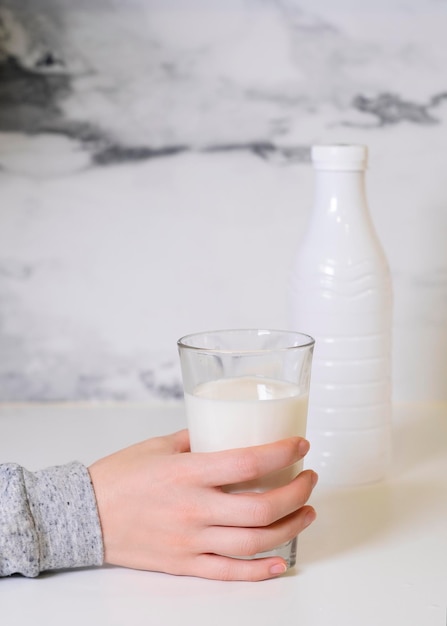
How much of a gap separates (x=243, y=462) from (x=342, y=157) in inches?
17.0

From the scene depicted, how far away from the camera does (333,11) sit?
1.38 metres

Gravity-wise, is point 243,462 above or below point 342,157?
below

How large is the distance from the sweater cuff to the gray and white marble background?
0.66 meters

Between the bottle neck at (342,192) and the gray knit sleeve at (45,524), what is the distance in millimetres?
440

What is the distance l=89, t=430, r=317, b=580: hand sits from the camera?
783 mm

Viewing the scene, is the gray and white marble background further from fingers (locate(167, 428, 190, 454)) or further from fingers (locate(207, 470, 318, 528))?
fingers (locate(207, 470, 318, 528))

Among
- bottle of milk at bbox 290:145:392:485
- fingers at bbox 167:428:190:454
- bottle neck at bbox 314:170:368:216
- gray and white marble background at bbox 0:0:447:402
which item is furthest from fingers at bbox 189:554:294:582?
gray and white marble background at bbox 0:0:447:402

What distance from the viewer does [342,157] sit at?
3.46ft

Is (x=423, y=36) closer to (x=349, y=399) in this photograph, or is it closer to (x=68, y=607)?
(x=349, y=399)

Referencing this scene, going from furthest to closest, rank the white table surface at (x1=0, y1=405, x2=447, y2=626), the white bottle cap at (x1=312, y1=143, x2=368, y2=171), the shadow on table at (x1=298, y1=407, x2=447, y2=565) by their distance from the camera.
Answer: the white bottle cap at (x1=312, y1=143, x2=368, y2=171), the shadow on table at (x1=298, y1=407, x2=447, y2=565), the white table surface at (x1=0, y1=405, x2=447, y2=626)

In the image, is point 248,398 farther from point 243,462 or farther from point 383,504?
point 383,504

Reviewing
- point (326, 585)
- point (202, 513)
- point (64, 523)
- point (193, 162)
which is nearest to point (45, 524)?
point (64, 523)

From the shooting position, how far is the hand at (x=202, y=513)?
2.57ft

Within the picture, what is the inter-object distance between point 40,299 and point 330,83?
1.84 ft
